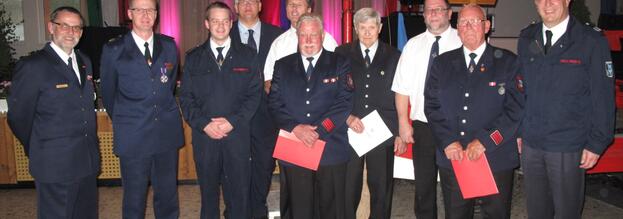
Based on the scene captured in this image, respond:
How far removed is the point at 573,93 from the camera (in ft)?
7.95

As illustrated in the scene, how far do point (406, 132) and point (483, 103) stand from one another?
57 centimetres

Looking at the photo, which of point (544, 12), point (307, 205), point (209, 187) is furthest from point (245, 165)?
point (544, 12)

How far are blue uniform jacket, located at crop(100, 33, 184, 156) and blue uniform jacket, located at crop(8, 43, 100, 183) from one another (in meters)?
0.20

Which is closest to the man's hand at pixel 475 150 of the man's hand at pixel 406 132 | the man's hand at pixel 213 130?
the man's hand at pixel 406 132

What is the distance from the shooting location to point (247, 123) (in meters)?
2.94

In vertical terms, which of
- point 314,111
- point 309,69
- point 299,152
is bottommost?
point 299,152

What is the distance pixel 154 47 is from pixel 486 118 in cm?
188

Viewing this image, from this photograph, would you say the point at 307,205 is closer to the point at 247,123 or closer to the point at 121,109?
the point at 247,123

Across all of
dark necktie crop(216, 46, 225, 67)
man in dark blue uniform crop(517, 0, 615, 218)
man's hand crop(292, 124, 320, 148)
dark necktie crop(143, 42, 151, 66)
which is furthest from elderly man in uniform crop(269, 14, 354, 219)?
man in dark blue uniform crop(517, 0, 615, 218)

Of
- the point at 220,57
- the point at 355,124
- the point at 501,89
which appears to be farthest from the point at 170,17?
the point at 501,89

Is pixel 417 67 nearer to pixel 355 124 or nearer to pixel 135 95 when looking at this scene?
pixel 355 124

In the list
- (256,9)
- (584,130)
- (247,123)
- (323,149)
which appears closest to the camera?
(584,130)

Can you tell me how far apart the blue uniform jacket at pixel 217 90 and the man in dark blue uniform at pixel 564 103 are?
1575mm

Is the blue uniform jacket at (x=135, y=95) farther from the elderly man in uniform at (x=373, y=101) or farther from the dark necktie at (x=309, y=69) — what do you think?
the elderly man in uniform at (x=373, y=101)
